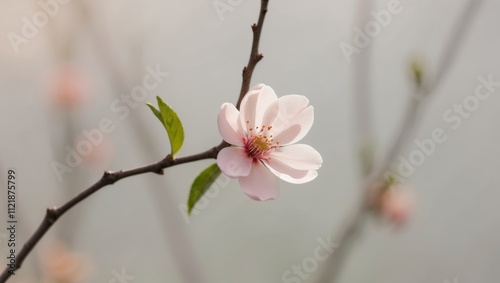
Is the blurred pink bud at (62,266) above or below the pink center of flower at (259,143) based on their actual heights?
below

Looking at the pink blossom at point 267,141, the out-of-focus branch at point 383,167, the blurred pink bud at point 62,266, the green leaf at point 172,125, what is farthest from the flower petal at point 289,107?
the blurred pink bud at point 62,266

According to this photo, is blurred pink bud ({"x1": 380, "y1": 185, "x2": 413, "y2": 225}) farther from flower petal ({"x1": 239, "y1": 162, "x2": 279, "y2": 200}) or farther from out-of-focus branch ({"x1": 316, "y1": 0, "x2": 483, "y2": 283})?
flower petal ({"x1": 239, "y1": 162, "x2": 279, "y2": 200})

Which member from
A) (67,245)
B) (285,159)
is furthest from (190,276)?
(285,159)

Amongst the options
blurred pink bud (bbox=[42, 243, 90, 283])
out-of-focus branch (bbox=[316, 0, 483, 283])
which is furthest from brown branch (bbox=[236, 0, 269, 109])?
blurred pink bud (bbox=[42, 243, 90, 283])

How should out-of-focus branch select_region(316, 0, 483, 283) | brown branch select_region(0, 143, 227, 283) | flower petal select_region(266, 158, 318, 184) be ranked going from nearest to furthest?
brown branch select_region(0, 143, 227, 283) < flower petal select_region(266, 158, 318, 184) < out-of-focus branch select_region(316, 0, 483, 283)

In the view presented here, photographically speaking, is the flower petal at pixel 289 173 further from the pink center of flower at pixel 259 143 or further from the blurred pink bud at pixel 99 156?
the blurred pink bud at pixel 99 156

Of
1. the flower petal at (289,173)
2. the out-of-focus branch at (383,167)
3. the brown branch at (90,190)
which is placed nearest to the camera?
the brown branch at (90,190)

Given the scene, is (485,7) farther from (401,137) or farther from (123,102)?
(123,102)

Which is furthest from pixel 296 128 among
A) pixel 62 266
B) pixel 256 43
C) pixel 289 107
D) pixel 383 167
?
pixel 62 266
